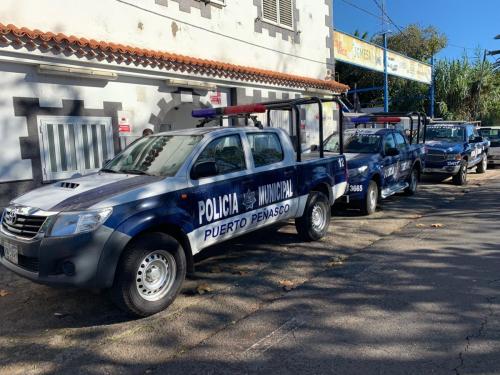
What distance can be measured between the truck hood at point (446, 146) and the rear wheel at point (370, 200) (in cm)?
529

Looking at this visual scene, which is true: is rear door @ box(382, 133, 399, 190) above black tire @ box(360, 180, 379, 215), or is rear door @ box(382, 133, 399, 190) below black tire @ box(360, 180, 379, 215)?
above

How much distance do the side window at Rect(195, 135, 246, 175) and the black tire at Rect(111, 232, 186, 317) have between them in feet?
3.66

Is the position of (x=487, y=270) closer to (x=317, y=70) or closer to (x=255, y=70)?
(x=255, y=70)

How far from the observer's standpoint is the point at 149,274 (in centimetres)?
452

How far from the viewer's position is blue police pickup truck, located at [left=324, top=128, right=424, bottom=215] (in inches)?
356

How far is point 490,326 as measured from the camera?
403cm

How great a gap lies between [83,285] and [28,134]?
4.72 metres

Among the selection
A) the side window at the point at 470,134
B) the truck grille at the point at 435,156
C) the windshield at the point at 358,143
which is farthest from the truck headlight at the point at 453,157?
the windshield at the point at 358,143

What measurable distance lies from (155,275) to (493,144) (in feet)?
→ 62.5

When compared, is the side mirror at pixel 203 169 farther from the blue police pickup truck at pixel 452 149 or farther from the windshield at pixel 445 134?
the windshield at pixel 445 134

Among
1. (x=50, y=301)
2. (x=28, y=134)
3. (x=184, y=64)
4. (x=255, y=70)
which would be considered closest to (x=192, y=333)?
(x=50, y=301)

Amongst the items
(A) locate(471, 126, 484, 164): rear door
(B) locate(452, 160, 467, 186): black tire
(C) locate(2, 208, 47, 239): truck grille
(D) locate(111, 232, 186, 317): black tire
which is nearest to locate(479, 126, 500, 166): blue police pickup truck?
(A) locate(471, 126, 484, 164): rear door

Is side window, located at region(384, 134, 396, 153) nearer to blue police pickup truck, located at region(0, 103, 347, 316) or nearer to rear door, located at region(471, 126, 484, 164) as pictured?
blue police pickup truck, located at region(0, 103, 347, 316)

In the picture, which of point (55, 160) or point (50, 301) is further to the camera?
point (55, 160)
